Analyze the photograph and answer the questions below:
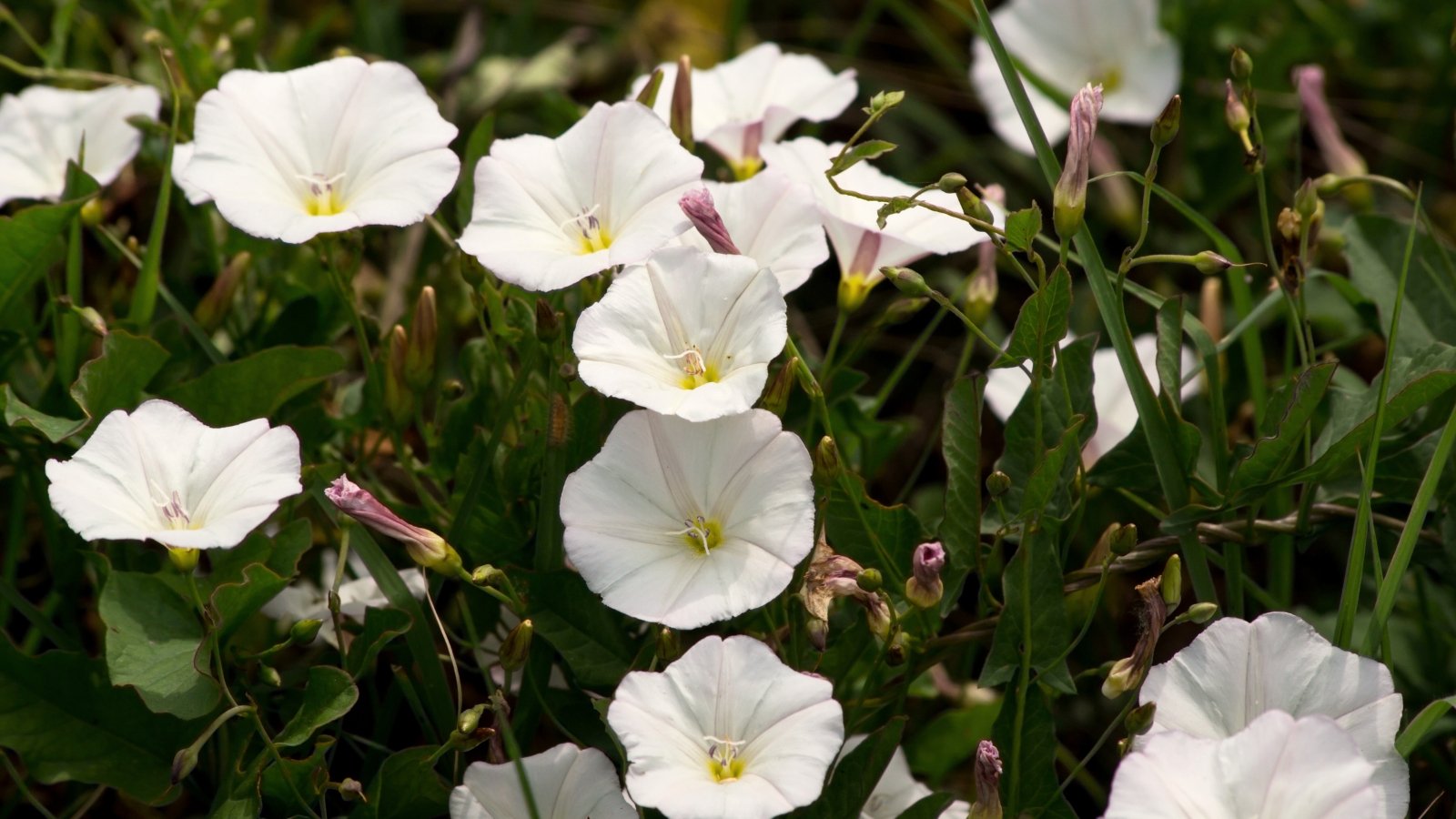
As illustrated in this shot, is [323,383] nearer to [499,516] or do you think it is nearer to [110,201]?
[499,516]

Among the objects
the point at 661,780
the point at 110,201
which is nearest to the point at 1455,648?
the point at 661,780

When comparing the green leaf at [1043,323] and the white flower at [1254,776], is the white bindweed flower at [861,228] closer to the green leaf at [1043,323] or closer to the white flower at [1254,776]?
the green leaf at [1043,323]

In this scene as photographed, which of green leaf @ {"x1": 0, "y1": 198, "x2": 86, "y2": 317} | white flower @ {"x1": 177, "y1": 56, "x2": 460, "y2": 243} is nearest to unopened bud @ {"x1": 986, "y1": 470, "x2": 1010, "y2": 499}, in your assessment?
white flower @ {"x1": 177, "y1": 56, "x2": 460, "y2": 243}

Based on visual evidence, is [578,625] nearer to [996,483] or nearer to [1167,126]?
[996,483]

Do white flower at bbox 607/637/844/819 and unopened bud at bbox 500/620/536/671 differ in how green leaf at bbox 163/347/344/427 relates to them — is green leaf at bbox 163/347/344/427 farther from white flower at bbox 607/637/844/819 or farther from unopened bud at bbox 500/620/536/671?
white flower at bbox 607/637/844/819

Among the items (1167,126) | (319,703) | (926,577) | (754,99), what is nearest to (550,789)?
(319,703)

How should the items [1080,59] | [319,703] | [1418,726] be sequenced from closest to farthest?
1. [1418,726]
2. [319,703]
3. [1080,59]
